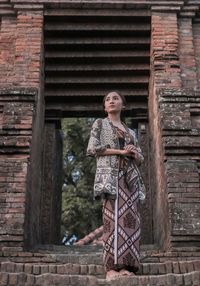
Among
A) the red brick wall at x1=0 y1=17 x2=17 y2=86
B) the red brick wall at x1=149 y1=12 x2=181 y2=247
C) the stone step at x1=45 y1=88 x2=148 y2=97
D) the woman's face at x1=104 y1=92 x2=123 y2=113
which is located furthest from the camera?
the stone step at x1=45 y1=88 x2=148 y2=97

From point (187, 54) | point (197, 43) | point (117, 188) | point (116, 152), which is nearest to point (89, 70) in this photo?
point (187, 54)

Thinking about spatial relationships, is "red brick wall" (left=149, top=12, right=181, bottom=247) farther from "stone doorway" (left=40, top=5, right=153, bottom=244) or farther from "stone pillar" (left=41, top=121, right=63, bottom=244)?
"stone pillar" (left=41, top=121, right=63, bottom=244)

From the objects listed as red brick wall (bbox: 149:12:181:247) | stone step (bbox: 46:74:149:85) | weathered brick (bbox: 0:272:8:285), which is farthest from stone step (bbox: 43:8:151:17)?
weathered brick (bbox: 0:272:8:285)

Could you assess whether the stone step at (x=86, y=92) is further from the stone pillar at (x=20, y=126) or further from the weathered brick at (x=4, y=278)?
the weathered brick at (x=4, y=278)

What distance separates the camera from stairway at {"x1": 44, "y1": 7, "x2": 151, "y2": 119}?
25.3 ft

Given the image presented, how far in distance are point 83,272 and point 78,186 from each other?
Result: 11718 mm

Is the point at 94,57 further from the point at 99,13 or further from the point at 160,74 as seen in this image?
the point at 160,74

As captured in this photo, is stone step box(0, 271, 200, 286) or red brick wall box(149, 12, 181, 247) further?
red brick wall box(149, 12, 181, 247)

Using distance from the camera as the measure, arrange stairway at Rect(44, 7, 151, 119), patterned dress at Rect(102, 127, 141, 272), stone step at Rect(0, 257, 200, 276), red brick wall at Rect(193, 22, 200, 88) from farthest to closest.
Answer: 1. stairway at Rect(44, 7, 151, 119)
2. red brick wall at Rect(193, 22, 200, 88)
3. stone step at Rect(0, 257, 200, 276)
4. patterned dress at Rect(102, 127, 141, 272)

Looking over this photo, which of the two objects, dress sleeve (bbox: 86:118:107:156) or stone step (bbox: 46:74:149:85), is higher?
stone step (bbox: 46:74:149:85)

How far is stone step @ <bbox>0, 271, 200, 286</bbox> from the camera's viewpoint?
141 inches

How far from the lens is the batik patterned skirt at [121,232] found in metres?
4.16

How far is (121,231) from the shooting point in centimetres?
423

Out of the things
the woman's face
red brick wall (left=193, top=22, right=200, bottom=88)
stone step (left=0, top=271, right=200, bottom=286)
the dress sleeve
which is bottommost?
stone step (left=0, top=271, right=200, bottom=286)
